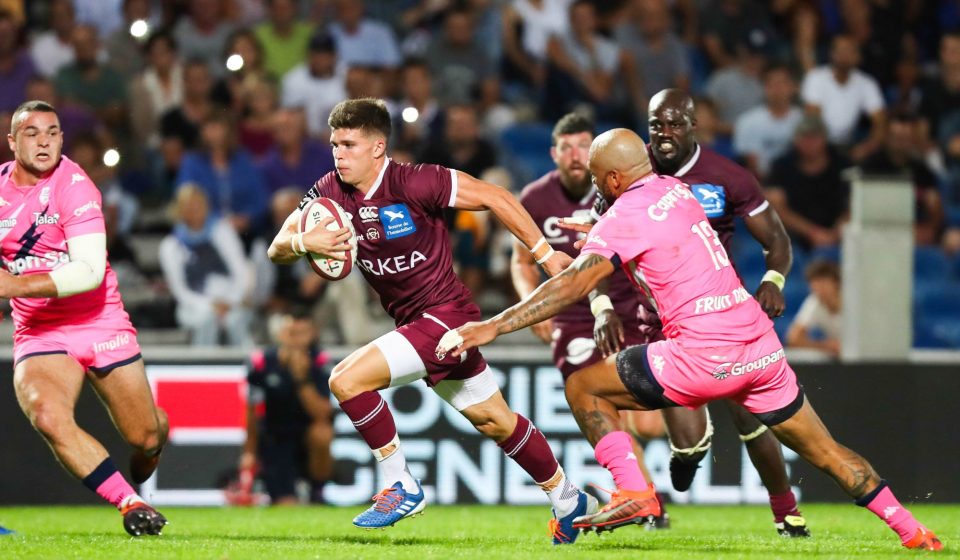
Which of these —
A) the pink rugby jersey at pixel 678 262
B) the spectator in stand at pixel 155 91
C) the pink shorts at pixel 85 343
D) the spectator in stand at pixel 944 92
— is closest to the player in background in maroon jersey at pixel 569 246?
the pink rugby jersey at pixel 678 262

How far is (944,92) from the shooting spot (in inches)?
645

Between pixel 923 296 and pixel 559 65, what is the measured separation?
4562mm

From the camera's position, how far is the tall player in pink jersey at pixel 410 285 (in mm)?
7746

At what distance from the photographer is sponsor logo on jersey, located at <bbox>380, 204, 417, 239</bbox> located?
7934 millimetres

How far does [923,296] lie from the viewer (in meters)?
15.0

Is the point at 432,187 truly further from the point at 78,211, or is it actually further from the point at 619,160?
the point at 78,211

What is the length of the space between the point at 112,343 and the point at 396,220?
6.28ft

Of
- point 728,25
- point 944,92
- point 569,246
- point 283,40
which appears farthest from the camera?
point 728,25

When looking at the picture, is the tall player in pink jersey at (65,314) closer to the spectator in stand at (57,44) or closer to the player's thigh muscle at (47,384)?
the player's thigh muscle at (47,384)

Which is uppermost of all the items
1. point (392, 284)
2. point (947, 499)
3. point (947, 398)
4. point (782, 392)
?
point (392, 284)

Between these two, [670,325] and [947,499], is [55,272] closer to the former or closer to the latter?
[670,325]

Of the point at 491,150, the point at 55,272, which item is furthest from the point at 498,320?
the point at 491,150

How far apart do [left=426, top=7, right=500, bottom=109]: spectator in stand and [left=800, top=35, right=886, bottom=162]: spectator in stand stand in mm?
3525

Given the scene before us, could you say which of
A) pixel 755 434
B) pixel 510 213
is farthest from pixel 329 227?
pixel 755 434
